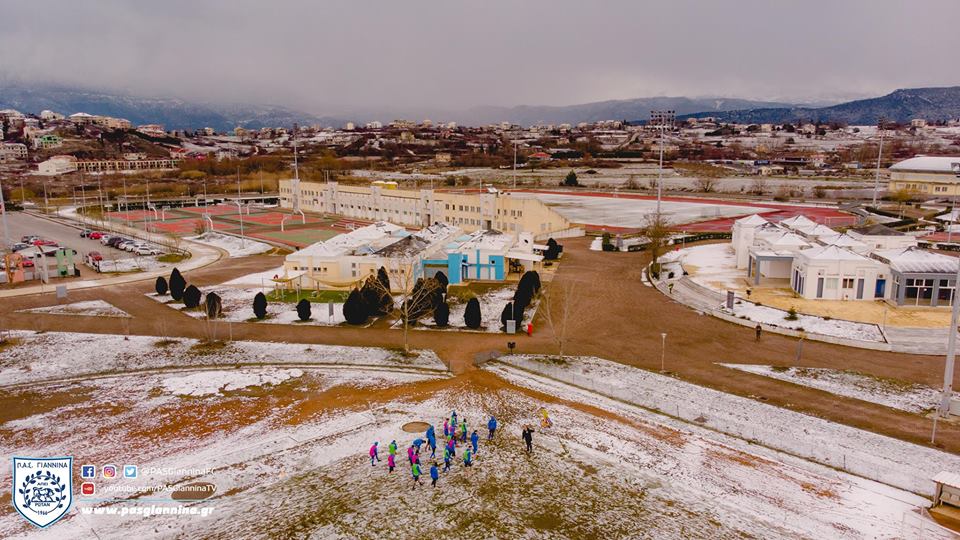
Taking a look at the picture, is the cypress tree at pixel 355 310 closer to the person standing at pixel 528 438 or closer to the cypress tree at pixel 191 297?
the cypress tree at pixel 191 297

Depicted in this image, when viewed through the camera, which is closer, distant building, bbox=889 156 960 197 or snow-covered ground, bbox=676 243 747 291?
snow-covered ground, bbox=676 243 747 291

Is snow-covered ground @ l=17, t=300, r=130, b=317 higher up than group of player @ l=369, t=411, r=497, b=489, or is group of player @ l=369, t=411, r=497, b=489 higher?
snow-covered ground @ l=17, t=300, r=130, b=317

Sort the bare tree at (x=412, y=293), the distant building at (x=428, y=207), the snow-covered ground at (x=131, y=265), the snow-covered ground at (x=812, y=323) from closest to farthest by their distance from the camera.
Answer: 1. the snow-covered ground at (x=812, y=323)
2. the bare tree at (x=412, y=293)
3. the snow-covered ground at (x=131, y=265)
4. the distant building at (x=428, y=207)

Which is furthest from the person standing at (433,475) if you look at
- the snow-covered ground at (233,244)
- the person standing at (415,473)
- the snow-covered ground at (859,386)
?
the snow-covered ground at (233,244)

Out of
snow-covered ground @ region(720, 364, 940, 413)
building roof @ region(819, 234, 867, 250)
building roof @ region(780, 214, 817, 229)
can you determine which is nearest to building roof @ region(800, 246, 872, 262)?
building roof @ region(819, 234, 867, 250)

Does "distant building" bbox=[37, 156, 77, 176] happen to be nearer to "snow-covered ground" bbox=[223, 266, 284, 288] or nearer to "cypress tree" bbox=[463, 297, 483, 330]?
"snow-covered ground" bbox=[223, 266, 284, 288]

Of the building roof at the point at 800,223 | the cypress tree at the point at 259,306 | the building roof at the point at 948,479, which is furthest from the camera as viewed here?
the building roof at the point at 800,223

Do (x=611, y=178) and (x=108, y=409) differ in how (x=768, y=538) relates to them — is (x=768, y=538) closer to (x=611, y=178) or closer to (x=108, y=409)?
(x=108, y=409)

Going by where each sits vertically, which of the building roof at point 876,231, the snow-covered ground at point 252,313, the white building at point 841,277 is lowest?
the snow-covered ground at point 252,313
